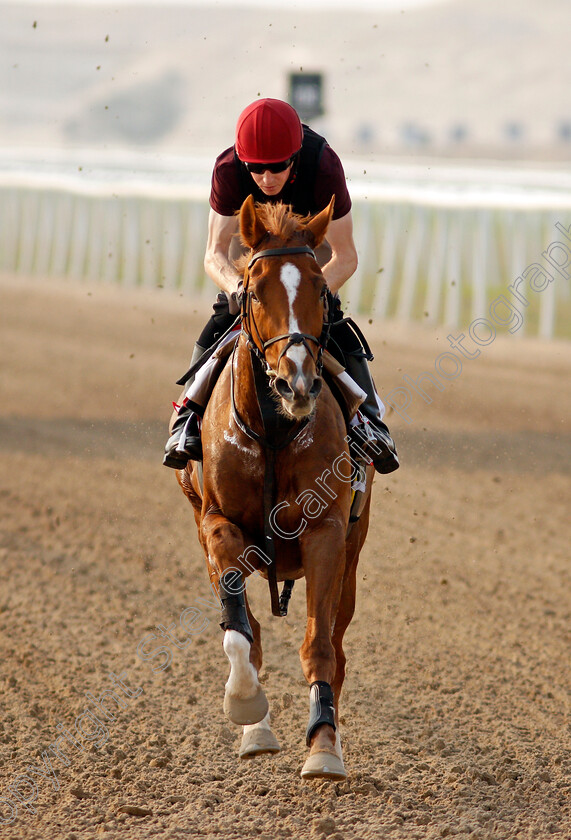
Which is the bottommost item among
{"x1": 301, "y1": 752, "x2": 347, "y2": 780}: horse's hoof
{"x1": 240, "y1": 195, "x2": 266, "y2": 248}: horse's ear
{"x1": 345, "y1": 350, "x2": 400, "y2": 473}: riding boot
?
{"x1": 301, "y1": 752, "x2": 347, "y2": 780}: horse's hoof

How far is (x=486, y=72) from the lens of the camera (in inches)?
5344

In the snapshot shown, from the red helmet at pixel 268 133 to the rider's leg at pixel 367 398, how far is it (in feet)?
3.06

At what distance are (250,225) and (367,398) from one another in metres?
1.40

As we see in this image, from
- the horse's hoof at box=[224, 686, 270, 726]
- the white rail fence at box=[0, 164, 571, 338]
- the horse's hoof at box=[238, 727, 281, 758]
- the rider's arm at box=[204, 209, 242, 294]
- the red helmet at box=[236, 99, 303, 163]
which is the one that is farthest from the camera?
the white rail fence at box=[0, 164, 571, 338]

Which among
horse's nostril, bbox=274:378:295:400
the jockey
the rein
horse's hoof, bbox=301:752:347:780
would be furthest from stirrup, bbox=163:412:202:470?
horse's hoof, bbox=301:752:347:780

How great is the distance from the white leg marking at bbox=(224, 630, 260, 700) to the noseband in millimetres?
1129

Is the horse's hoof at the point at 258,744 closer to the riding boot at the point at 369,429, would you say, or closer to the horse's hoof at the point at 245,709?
the horse's hoof at the point at 245,709

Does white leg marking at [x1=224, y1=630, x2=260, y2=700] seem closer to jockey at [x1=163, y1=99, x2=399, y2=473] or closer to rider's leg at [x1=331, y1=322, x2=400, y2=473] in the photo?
jockey at [x1=163, y1=99, x2=399, y2=473]

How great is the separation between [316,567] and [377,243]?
15644 mm

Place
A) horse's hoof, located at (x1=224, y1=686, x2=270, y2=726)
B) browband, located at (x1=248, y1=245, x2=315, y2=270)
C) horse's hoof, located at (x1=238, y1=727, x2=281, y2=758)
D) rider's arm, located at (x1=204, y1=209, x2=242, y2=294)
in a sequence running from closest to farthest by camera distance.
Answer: browband, located at (x1=248, y1=245, x2=315, y2=270) → horse's hoof, located at (x1=224, y1=686, x2=270, y2=726) → horse's hoof, located at (x1=238, y1=727, x2=281, y2=758) → rider's arm, located at (x1=204, y1=209, x2=242, y2=294)

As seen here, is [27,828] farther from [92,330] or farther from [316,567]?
[92,330]

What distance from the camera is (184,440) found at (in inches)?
184

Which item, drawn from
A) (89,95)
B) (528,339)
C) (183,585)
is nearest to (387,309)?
(528,339)

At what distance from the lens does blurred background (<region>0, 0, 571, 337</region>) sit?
18281 millimetres
